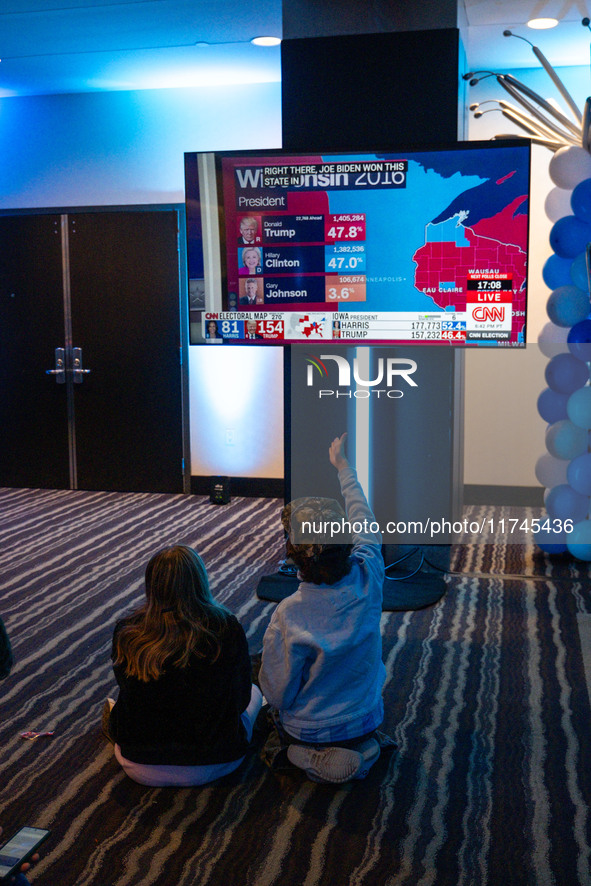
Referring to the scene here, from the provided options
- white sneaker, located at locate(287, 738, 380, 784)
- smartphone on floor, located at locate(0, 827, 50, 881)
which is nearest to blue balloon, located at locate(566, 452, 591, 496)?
white sneaker, located at locate(287, 738, 380, 784)

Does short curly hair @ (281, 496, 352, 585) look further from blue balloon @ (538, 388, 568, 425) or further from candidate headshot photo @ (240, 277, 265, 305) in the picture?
blue balloon @ (538, 388, 568, 425)

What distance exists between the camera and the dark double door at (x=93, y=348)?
584 cm

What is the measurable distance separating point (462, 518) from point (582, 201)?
7.02ft

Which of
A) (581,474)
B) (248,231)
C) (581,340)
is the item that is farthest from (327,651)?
(581,340)

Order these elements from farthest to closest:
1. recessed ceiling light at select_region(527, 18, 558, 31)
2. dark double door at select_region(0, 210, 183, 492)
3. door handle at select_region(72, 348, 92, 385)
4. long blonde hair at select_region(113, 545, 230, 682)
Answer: door handle at select_region(72, 348, 92, 385)
dark double door at select_region(0, 210, 183, 492)
recessed ceiling light at select_region(527, 18, 558, 31)
long blonde hair at select_region(113, 545, 230, 682)

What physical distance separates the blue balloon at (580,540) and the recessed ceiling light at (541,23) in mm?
2599

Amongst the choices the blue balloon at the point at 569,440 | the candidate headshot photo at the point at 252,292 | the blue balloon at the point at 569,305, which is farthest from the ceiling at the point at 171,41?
the blue balloon at the point at 569,440

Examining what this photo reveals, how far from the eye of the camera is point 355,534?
230 centimetres

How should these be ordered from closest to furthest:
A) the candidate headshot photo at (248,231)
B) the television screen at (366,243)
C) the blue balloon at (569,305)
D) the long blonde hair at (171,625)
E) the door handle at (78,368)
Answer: the long blonde hair at (171,625), the television screen at (366,243), the candidate headshot photo at (248,231), the blue balloon at (569,305), the door handle at (78,368)

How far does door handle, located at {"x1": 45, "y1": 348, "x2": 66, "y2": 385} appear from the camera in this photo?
5996 millimetres

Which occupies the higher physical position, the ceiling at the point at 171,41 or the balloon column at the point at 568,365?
the ceiling at the point at 171,41

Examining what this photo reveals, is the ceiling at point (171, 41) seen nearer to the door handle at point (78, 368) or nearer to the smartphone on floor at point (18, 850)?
the door handle at point (78, 368)

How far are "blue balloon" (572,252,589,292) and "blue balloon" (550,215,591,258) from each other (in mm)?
37

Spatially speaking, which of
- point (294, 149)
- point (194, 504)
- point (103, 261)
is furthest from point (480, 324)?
point (103, 261)
